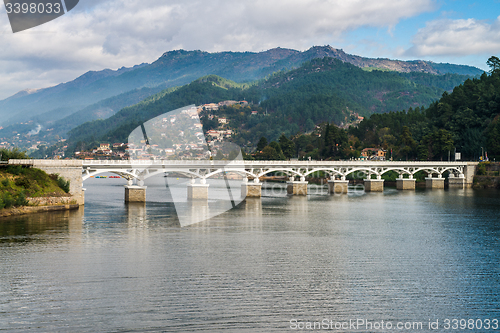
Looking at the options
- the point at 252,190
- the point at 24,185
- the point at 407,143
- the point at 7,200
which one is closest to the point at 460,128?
the point at 407,143

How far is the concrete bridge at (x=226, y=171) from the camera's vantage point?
186 ft

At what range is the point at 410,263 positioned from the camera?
96.4 feet

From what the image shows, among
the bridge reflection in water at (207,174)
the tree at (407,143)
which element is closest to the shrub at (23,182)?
the bridge reflection in water at (207,174)

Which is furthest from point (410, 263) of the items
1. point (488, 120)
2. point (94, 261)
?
point (488, 120)

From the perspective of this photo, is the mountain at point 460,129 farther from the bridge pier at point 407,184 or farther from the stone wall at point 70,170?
the stone wall at point 70,170

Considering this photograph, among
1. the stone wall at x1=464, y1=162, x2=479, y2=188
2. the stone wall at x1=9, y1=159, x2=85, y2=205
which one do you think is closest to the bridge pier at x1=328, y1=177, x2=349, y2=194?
the stone wall at x1=464, y1=162, x2=479, y2=188

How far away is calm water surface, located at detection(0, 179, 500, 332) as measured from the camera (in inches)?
770

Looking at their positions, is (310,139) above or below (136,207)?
above

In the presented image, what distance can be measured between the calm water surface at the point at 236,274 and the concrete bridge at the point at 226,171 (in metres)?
9.82

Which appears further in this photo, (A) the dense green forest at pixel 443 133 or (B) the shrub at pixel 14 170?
(A) the dense green forest at pixel 443 133

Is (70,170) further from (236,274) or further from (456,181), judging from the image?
(456,181)

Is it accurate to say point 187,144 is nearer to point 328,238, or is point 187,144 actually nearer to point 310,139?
point 310,139

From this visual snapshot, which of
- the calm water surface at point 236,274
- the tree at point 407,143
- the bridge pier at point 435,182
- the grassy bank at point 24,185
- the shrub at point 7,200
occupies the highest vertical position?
the tree at point 407,143

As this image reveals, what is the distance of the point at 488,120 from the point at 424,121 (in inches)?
876
